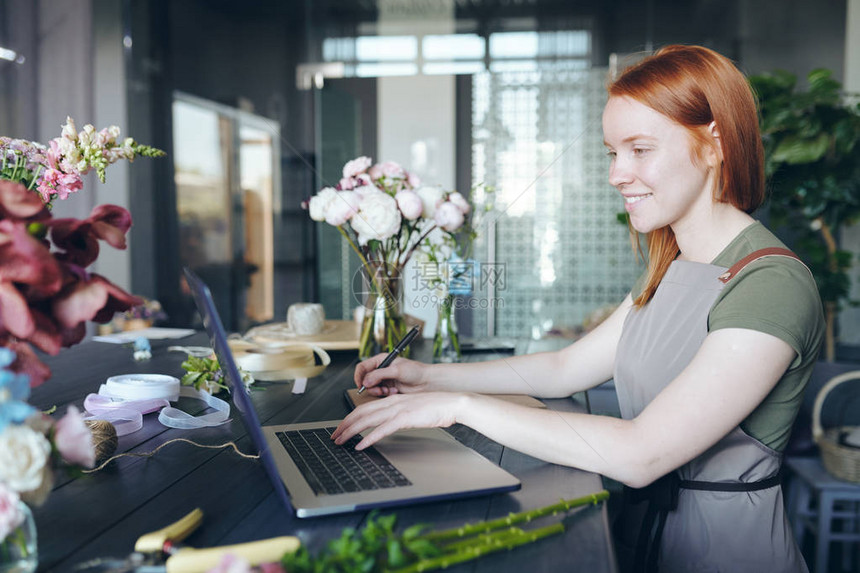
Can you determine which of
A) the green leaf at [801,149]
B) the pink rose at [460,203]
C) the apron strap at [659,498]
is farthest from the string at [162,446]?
the green leaf at [801,149]

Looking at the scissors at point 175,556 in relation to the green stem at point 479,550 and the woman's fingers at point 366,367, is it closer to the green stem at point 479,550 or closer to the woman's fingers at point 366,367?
the green stem at point 479,550

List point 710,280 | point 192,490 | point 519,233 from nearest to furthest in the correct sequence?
point 192,490 → point 710,280 → point 519,233

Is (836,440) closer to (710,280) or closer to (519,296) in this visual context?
(710,280)

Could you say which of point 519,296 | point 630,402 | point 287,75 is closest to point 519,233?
point 519,296

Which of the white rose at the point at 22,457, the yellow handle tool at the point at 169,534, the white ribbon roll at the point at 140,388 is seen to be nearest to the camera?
the white rose at the point at 22,457

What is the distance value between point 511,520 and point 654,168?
61 cm

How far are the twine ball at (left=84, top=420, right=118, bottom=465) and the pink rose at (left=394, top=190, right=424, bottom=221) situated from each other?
2.48 feet

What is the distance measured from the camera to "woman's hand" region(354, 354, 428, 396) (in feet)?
4.06

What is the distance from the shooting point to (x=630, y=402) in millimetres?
1123

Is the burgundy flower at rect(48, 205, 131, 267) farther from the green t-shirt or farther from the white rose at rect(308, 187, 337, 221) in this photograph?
the white rose at rect(308, 187, 337, 221)

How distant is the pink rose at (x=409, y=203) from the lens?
1.48m

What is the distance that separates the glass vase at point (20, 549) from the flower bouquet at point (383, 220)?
0.96 m

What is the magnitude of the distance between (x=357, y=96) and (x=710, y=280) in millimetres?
3128

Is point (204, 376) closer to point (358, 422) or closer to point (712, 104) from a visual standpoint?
point (358, 422)
